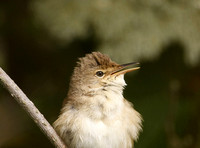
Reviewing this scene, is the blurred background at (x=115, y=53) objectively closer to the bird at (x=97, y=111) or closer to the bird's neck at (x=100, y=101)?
the bird at (x=97, y=111)

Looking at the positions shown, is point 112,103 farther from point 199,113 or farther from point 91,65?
point 199,113

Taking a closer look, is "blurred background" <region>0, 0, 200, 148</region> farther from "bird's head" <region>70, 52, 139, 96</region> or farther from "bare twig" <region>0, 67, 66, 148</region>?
"bare twig" <region>0, 67, 66, 148</region>

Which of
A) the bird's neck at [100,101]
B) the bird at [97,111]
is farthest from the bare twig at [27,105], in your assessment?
the bird's neck at [100,101]

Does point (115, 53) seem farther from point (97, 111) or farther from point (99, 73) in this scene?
point (97, 111)

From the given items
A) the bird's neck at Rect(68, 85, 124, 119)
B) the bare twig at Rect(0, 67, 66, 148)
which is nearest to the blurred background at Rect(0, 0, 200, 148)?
the bird's neck at Rect(68, 85, 124, 119)

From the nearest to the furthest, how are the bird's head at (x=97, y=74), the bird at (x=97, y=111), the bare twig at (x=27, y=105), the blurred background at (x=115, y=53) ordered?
1. the bare twig at (x=27, y=105)
2. the bird at (x=97, y=111)
3. the bird's head at (x=97, y=74)
4. the blurred background at (x=115, y=53)

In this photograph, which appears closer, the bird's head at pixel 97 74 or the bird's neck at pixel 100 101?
the bird's neck at pixel 100 101

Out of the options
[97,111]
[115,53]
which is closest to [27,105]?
[97,111]
